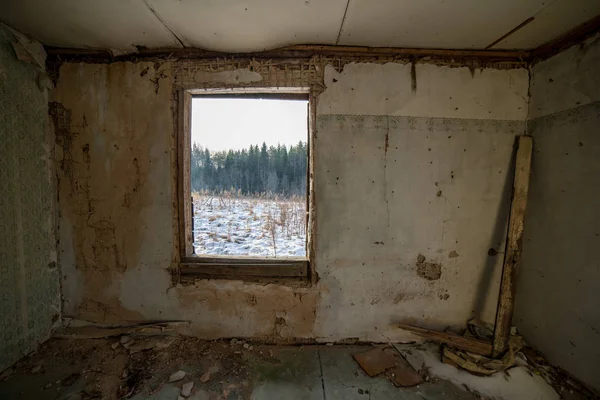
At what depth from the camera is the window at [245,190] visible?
2180mm

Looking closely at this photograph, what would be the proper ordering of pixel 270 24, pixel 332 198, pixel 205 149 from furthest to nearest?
pixel 205 149 < pixel 332 198 < pixel 270 24

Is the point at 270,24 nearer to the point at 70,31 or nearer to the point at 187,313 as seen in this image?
the point at 70,31

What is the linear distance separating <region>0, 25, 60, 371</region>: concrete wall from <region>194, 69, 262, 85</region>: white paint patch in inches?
50.7

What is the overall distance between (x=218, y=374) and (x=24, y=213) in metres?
1.94

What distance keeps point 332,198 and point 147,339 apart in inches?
77.5

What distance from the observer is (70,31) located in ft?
5.94

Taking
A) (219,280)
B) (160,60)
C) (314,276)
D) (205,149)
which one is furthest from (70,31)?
(314,276)

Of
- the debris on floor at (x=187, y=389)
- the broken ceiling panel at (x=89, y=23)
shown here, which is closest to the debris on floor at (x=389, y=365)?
the debris on floor at (x=187, y=389)

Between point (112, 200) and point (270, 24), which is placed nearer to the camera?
point (270, 24)

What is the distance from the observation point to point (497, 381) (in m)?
1.79

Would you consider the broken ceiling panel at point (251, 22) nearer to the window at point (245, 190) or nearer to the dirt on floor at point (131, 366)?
the window at point (245, 190)

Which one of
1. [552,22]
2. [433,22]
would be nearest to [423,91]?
[433,22]

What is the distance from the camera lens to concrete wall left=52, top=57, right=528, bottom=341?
6.72 ft

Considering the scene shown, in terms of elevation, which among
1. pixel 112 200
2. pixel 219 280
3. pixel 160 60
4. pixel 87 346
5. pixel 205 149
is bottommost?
pixel 87 346
